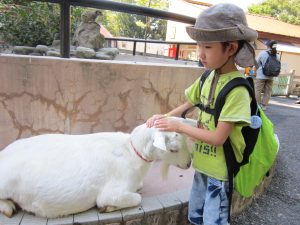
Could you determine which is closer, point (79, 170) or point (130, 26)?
point (79, 170)

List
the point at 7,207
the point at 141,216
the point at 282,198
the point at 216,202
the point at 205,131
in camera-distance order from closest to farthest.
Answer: the point at 205,131, the point at 216,202, the point at 7,207, the point at 141,216, the point at 282,198

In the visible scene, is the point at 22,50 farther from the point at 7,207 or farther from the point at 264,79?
the point at 264,79

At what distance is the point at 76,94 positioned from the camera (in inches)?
123

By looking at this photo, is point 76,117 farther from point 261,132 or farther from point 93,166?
point 261,132

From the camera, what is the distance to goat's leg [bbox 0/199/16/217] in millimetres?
2219

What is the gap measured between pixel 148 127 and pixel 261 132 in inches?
29.3

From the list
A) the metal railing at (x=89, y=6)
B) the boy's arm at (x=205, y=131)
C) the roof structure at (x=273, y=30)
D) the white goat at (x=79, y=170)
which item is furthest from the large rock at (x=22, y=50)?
the roof structure at (x=273, y=30)

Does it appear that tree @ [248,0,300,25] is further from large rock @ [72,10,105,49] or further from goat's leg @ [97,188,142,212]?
goat's leg @ [97,188,142,212]

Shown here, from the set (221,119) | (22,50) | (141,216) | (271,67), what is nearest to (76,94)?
(141,216)

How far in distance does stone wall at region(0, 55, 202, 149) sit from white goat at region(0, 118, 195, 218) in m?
0.56

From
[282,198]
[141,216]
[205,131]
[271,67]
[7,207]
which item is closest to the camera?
[205,131]

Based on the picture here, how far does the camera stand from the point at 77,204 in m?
2.26

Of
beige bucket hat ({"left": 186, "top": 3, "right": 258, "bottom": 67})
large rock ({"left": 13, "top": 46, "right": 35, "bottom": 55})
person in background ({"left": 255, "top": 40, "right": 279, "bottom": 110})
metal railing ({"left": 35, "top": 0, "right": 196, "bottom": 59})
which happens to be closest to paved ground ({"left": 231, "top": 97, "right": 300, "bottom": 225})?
beige bucket hat ({"left": 186, "top": 3, "right": 258, "bottom": 67})

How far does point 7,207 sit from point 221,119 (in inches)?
63.2
